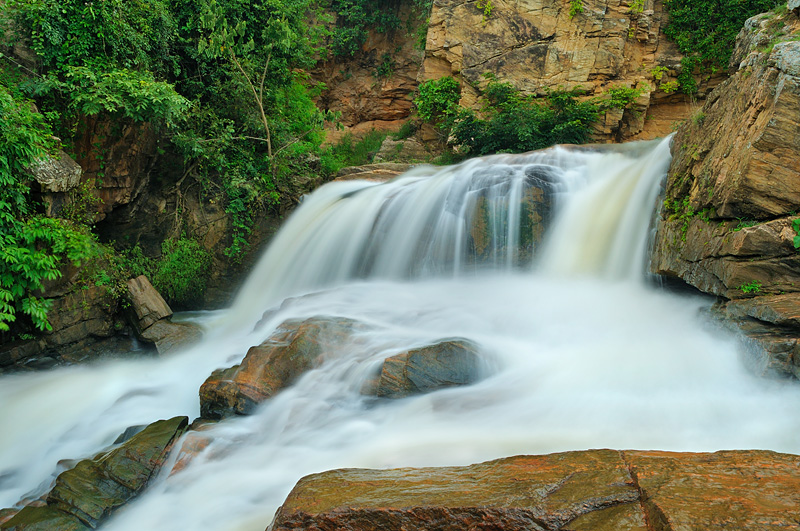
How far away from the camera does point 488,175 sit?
8.16 m

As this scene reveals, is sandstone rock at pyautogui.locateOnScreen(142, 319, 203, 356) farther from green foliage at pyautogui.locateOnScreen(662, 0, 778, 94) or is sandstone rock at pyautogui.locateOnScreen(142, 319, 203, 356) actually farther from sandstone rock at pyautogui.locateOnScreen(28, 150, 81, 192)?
green foliage at pyautogui.locateOnScreen(662, 0, 778, 94)

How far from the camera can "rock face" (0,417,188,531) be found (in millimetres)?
3580

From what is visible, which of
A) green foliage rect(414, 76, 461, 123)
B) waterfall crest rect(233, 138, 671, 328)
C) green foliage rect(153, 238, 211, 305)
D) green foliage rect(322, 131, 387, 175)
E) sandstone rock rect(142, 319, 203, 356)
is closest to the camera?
waterfall crest rect(233, 138, 671, 328)

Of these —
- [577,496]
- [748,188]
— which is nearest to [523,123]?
[748,188]

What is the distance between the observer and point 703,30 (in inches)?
520

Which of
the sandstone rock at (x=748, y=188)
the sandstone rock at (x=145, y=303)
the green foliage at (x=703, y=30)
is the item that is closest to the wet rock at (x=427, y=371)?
the sandstone rock at (x=748, y=188)

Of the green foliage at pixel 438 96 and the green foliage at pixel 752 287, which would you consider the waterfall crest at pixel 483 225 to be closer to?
the green foliage at pixel 752 287

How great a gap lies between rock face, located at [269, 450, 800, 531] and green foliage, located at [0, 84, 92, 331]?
4.75 meters

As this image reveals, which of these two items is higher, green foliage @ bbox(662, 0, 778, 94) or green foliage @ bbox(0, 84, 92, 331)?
green foliage @ bbox(662, 0, 778, 94)

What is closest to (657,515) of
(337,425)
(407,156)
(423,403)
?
(423,403)

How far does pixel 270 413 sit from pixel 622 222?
516 cm

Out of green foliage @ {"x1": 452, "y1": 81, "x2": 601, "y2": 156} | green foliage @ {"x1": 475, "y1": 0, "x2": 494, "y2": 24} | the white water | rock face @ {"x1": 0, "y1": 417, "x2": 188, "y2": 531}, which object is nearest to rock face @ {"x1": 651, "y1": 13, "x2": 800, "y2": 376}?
the white water

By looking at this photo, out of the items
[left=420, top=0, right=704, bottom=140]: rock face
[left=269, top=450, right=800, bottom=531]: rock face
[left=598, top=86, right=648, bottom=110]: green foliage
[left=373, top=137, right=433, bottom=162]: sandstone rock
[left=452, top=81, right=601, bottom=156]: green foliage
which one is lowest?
[left=269, top=450, right=800, bottom=531]: rock face

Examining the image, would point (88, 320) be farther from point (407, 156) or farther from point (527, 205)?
point (407, 156)
